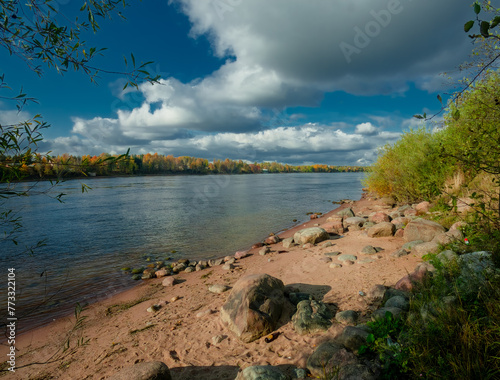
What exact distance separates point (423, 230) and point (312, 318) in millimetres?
7190

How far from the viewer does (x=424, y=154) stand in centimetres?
1675

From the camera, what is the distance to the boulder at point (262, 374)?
14.0 feet

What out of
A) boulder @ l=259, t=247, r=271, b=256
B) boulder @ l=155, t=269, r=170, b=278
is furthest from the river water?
boulder @ l=259, t=247, r=271, b=256

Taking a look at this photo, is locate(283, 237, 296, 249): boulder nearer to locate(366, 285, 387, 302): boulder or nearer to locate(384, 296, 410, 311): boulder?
locate(366, 285, 387, 302): boulder

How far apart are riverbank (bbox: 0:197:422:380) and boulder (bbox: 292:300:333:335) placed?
5.5 inches

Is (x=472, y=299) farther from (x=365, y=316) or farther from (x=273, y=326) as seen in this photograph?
(x=273, y=326)

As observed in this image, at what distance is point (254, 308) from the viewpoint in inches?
252

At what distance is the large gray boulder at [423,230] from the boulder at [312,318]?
6.43m

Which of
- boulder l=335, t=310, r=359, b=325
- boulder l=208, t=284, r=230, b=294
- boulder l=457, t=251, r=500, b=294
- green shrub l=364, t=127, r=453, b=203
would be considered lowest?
boulder l=208, t=284, r=230, b=294

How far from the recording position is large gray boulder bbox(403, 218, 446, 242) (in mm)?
10086

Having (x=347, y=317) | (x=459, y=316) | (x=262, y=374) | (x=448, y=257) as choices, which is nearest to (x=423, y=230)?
(x=448, y=257)

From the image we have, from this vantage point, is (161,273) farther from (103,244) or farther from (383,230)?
(383,230)

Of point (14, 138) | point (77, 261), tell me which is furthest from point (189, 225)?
point (14, 138)

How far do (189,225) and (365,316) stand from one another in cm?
1821
